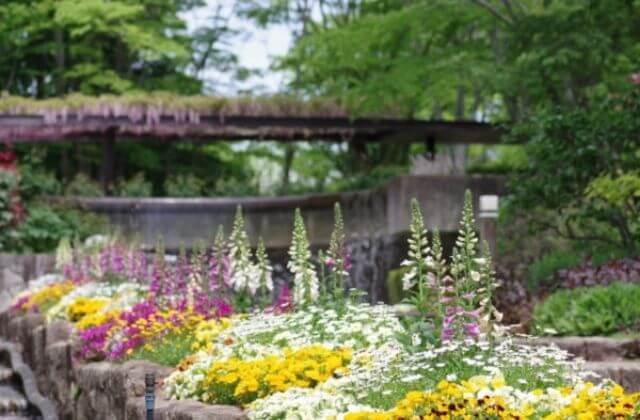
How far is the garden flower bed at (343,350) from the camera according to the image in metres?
6.18

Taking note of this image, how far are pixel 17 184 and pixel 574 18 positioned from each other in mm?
11614

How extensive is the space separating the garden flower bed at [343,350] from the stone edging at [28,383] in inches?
30.3

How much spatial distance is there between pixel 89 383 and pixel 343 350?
12.6 ft

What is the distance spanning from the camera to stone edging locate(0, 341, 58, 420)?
12584 millimetres

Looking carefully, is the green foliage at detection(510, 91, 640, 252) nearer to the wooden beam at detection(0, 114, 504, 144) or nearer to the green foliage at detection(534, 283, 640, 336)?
the green foliage at detection(534, 283, 640, 336)

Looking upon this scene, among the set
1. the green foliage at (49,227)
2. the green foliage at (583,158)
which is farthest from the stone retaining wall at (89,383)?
the green foliage at (583,158)

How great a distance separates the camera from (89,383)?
11.2 m

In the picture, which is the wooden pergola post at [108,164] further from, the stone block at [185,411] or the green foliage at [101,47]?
the stone block at [185,411]

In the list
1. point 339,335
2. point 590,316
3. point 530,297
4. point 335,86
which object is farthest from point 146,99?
point 339,335

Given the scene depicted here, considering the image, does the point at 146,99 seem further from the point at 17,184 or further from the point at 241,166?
the point at 241,166

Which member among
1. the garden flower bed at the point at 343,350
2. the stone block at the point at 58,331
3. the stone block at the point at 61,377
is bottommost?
the stone block at the point at 61,377

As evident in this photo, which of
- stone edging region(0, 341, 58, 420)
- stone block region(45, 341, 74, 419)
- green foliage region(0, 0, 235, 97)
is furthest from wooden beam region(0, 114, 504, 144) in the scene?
stone block region(45, 341, 74, 419)

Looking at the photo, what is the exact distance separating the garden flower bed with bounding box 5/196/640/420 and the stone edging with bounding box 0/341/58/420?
77cm

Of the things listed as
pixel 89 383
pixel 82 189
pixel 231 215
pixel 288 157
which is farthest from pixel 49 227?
A: pixel 89 383
